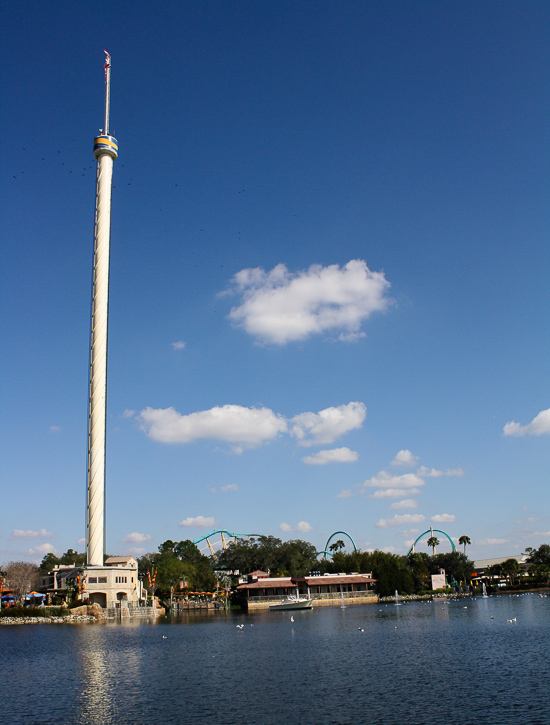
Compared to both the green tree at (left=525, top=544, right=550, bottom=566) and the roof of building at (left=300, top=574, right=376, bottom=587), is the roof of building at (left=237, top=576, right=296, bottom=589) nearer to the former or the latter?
the roof of building at (left=300, top=574, right=376, bottom=587)

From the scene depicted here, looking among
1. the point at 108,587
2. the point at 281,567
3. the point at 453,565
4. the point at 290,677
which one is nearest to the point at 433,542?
the point at 453,565

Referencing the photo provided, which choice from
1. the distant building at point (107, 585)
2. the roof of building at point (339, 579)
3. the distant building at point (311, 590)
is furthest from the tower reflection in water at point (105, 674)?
the roof of building at point (339, 579)

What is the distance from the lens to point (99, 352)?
344ft

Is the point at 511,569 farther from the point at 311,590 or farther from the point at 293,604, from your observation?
the point at 293,604

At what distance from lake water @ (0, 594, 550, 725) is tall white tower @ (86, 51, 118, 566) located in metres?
41.2

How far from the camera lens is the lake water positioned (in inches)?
1030

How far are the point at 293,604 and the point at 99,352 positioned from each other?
193 feet

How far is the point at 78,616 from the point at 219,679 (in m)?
61.9

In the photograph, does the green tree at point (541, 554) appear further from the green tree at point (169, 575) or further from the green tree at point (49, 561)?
the green tree at point (49, 561)

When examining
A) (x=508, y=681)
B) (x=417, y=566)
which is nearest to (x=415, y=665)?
(x=508, y=681)

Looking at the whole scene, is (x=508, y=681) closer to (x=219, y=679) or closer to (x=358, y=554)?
(x=219, y=679)

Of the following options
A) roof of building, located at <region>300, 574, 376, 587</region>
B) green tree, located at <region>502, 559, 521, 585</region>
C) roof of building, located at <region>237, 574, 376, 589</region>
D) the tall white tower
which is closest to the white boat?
roof of building, located at <region>237, 574, 376, 589</region>

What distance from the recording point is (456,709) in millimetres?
25875

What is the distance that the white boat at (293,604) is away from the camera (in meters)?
102
